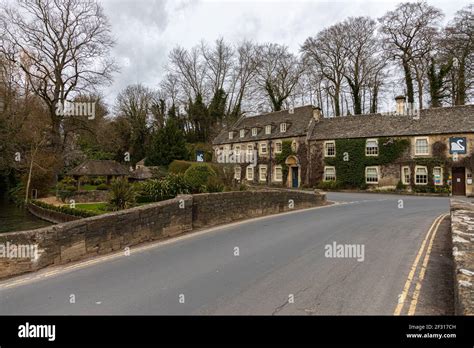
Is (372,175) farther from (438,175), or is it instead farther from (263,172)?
(263,172)

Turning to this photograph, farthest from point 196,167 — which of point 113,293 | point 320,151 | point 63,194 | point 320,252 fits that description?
point 320,151

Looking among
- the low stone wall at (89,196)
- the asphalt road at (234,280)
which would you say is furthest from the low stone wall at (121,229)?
the low stone wall at (89,196)

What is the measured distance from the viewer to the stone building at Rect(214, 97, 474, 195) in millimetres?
28875

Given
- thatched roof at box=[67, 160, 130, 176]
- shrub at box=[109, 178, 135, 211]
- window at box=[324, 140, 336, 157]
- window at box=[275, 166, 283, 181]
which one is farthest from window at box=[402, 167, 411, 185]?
thatched roof at box=[67, 160, 130, 176]

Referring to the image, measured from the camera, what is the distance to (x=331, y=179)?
35.3 m

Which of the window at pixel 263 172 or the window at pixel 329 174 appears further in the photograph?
the window at pixel 263 172

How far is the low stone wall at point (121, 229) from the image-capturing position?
7211mm

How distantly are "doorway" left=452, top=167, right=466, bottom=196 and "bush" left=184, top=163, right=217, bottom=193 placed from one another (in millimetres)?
24001

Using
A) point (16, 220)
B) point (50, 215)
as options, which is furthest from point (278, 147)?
point (16, 220)

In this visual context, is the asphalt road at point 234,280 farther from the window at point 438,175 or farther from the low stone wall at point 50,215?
the window at point 438,175

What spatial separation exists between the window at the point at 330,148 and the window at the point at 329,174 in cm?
154

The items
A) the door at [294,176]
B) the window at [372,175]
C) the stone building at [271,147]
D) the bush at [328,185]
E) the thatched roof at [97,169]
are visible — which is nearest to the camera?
the thatched roof at [97,169]

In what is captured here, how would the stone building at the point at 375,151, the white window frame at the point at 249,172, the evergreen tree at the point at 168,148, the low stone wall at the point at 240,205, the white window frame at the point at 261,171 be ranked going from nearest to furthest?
the low stone wall at the point at 240,205 → the stone building at the point at 375,151 → the white window frame at the point at 261,171 → the evergreen tree at the point at 168,148 → the white window frame at the point at 249,172

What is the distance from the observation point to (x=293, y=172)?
3809 centimetres
